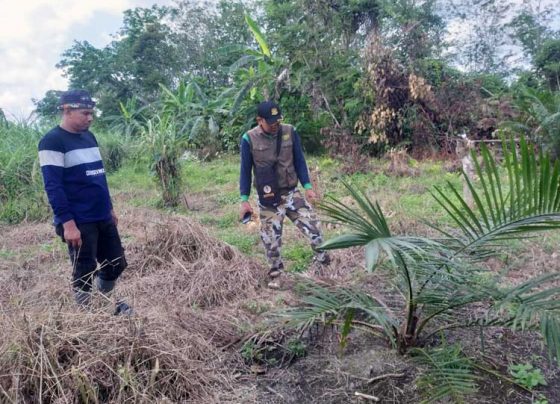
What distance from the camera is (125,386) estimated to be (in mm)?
2379

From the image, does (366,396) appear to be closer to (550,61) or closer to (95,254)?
(95,254)

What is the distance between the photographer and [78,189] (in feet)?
10.6

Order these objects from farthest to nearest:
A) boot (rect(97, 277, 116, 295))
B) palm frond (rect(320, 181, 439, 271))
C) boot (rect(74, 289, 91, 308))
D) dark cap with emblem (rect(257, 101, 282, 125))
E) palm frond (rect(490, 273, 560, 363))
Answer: dark cap with emblem (rect(257, 101, 282, 125))
boot (rect(97, 277, 116, 295))
boot (rect(74, 289, 91, 308))
palm frond (rect(490, 273, 560, 363))
palm frond (rect(320, 181, 439, 271))

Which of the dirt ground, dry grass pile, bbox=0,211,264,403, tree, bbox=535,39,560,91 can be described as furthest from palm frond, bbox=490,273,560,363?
tree, bbox=535,39,560,91

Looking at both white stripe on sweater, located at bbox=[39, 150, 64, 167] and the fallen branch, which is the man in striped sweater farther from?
the fallen branch

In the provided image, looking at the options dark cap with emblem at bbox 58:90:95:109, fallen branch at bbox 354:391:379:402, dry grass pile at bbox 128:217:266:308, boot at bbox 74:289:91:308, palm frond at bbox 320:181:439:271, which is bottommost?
fallen branch at bbox 354:391:379:402

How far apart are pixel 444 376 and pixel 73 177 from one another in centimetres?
258

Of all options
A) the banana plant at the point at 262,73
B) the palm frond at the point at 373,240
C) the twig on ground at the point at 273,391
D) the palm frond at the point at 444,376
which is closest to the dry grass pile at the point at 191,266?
the twig on ground at the point at 273,391

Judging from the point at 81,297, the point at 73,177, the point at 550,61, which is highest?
the point at 550,61

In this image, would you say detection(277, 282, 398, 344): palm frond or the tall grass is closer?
detection(277, 282, 398, 344): palm frond

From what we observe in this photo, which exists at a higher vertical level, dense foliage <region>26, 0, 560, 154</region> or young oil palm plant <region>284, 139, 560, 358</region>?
dense foliage <region>26, 0, 560, 154</region>

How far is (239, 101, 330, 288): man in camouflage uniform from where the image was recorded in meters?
4.21

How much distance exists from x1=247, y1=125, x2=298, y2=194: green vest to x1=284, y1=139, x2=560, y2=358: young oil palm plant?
5.25 feet

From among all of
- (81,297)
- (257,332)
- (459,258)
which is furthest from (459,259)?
(81,297)
